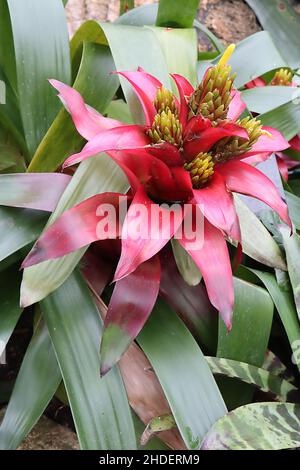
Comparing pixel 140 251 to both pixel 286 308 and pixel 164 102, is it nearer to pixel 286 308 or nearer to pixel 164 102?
pixel 164 102

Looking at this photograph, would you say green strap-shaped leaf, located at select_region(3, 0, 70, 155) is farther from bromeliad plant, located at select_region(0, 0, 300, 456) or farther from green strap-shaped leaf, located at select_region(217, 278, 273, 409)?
green strap-shaped leaf, located at select_region(217, 278, 273, 409)

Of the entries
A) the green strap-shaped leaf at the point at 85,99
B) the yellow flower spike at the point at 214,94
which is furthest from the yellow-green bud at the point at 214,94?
the green strap-shaped leaf at the point at 85,99

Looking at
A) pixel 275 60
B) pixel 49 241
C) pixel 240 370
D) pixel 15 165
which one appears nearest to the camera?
pixel 49 241

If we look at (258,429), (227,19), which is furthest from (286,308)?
(227,19)

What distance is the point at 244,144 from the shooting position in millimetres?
793

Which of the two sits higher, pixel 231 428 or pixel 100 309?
pixel 100 309

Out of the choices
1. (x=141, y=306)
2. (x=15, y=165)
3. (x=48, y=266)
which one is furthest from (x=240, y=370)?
(x=15, y=165)

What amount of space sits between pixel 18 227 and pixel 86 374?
0.87ft

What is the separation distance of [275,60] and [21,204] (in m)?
0.80

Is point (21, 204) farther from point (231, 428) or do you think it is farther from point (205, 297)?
point (231, 428)

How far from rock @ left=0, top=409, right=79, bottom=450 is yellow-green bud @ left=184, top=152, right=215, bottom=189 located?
1.96ft

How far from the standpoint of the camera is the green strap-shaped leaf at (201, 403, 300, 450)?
0.76 meters

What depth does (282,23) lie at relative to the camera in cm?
175

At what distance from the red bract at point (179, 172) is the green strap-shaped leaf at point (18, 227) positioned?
11 cm
